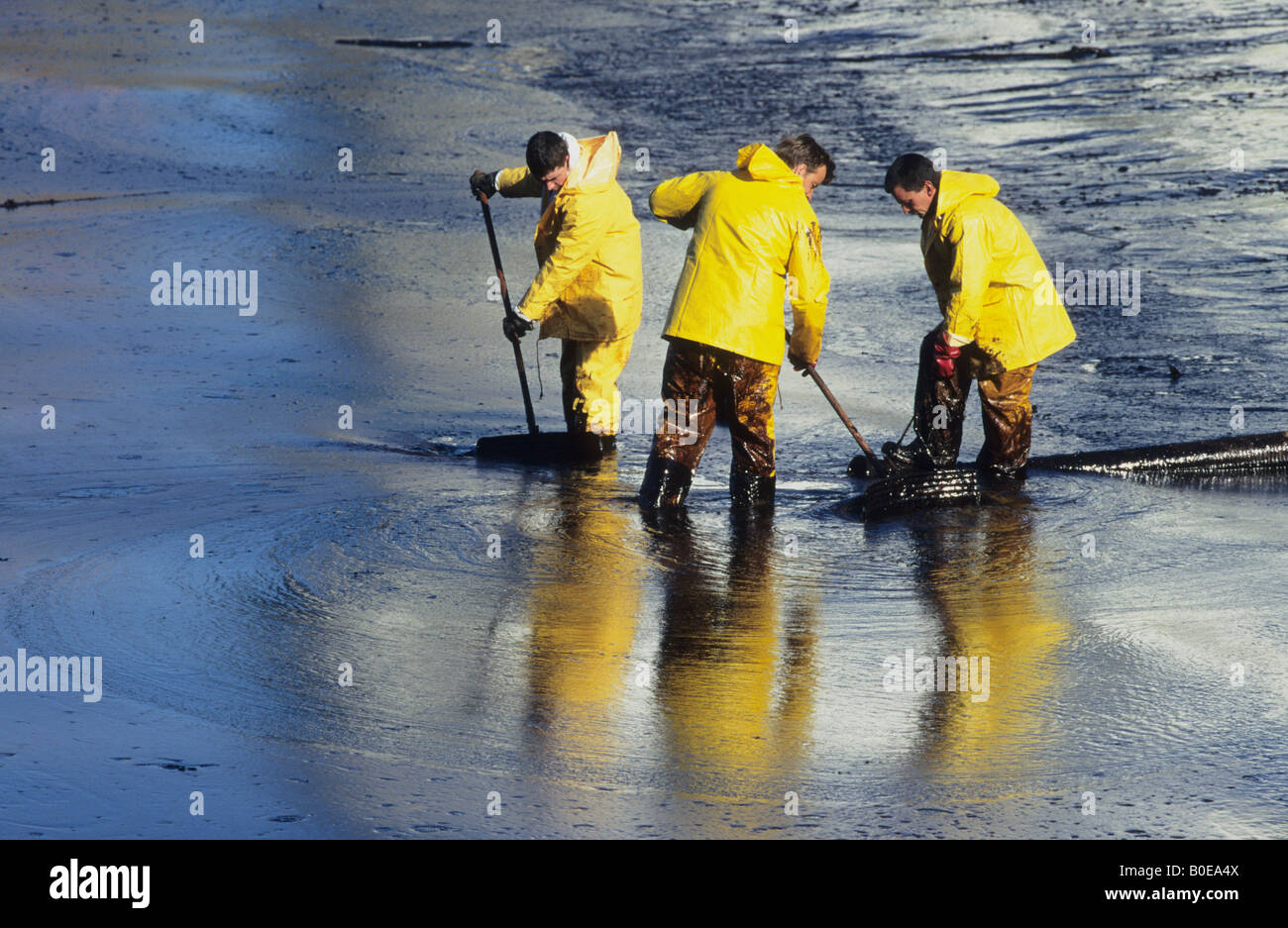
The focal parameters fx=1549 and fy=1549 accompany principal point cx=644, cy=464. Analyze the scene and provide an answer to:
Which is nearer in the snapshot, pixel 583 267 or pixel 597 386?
pixel 583 267

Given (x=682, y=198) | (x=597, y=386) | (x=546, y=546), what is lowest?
(x=546, y=546)

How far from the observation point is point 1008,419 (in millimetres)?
7328

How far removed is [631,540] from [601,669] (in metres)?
1.43

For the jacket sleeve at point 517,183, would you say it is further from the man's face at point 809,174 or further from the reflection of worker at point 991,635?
the reflection of worker at point 991,635

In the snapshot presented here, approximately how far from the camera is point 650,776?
13.6ft

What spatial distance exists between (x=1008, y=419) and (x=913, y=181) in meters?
1.26

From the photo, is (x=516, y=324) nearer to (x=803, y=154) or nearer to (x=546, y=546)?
(x=546, y=546)

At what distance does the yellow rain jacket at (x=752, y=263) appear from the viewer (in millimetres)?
6531

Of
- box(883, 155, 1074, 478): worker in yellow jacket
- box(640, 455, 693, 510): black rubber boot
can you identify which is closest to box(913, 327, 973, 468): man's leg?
box(883, 155, 1074, 478): worker in yellow jacket

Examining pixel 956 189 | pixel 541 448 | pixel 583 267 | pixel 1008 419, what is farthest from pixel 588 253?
pixel 1008 419

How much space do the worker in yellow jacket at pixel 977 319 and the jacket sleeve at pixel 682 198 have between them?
0.87m

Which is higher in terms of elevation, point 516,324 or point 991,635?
point 516,324

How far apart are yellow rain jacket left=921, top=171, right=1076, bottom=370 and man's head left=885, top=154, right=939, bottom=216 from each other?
58mm

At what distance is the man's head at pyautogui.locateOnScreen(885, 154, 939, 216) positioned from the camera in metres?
6.84
